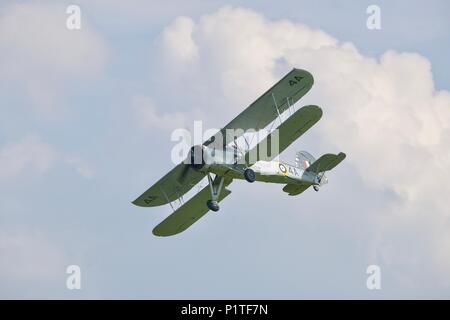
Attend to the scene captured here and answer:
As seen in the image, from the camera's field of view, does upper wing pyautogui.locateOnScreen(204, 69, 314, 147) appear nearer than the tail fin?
Yes

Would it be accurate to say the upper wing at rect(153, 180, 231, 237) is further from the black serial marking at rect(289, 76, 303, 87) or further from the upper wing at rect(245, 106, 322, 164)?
the black serial marking at rect(289, 76, 303, 87)

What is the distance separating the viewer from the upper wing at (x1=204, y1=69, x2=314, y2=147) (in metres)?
37.8

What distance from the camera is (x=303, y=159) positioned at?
141 ft

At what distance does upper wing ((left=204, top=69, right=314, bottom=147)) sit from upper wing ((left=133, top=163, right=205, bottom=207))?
73.5 inches

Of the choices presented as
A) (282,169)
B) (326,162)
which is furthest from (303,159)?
(282,169)

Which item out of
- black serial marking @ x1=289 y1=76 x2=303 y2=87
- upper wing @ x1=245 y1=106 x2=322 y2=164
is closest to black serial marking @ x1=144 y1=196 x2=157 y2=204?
upper wing @ x1=245 y1=106 x2=322 y2=164

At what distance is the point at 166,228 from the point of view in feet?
137

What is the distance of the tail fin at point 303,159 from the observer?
4247 cm

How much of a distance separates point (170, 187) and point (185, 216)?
130 centimetres

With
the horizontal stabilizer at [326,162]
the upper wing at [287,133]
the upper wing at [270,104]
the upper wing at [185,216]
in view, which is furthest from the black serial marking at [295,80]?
the upper wing at [185,216]
